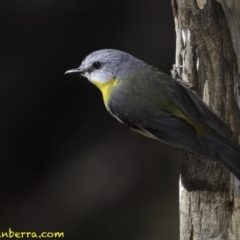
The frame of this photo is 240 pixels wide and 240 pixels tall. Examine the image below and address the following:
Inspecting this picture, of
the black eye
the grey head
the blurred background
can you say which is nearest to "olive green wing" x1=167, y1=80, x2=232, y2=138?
the grey head

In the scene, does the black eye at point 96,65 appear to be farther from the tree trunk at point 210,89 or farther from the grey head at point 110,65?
the tree trunk at point 210,89

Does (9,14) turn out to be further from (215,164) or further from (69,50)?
(215,164)

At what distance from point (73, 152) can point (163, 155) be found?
2.36 feet

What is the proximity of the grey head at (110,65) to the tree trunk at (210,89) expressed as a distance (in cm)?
34

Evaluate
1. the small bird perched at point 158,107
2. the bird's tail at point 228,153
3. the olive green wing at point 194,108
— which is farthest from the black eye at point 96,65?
the bird's tail at point 228,153

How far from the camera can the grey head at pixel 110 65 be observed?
3.85 metres

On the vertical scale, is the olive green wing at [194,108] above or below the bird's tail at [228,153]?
above

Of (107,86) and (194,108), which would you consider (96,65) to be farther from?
(194,108)

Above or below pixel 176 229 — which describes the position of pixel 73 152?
above

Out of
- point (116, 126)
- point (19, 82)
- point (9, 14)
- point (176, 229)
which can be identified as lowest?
point (176, 229)

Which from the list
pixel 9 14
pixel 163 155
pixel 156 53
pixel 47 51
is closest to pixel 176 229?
pixel 163 155

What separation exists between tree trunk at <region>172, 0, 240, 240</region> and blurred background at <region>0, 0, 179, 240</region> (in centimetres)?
167

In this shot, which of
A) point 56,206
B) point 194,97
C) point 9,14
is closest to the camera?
point 194,97

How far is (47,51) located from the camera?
514cm
